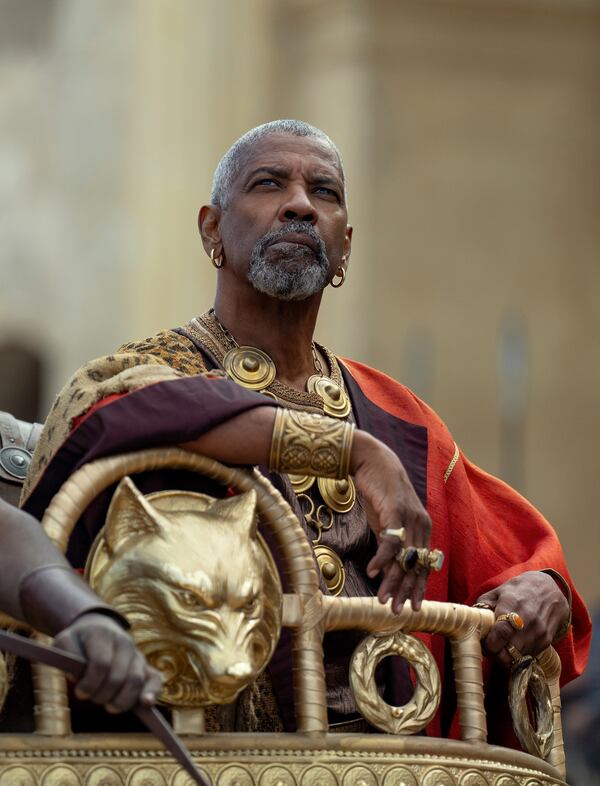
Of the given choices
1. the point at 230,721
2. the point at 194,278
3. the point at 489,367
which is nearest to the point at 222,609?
the point at 230,721

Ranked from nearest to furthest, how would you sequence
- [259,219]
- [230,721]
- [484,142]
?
1. [230,721]
2. [259,219]
3. [484,142]

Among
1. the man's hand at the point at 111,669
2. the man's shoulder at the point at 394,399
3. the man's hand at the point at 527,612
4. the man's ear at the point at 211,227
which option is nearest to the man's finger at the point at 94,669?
the man's hand at the point at 111,669

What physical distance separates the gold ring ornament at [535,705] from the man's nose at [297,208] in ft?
3.38

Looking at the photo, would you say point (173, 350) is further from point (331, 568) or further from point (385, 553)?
point (385, 553)

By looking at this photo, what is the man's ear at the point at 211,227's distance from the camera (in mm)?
4320

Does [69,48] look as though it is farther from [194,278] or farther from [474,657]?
[474,657]

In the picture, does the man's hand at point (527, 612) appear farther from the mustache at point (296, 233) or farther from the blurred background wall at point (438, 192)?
the blurred background wall at point (438, 192)

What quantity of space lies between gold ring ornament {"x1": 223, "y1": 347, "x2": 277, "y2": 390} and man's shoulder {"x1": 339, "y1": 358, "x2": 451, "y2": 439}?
0.85ft

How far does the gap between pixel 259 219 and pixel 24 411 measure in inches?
515

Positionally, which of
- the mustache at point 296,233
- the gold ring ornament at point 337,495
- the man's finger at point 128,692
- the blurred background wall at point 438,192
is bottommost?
the man's finger at point 128,692

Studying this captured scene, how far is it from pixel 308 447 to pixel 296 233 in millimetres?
907

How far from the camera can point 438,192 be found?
1944 centimetres

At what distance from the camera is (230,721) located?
3361 millimetres

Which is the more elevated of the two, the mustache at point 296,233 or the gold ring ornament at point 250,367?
the mustache at point 296,233
